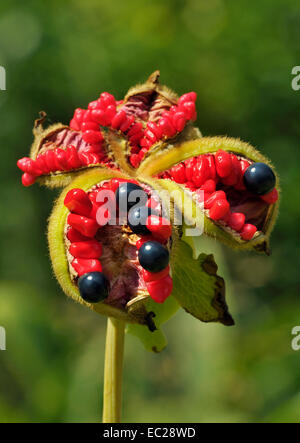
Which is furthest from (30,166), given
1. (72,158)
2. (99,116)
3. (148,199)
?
(148,199)

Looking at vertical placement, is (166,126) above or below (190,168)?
above

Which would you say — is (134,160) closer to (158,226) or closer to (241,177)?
(241,177)

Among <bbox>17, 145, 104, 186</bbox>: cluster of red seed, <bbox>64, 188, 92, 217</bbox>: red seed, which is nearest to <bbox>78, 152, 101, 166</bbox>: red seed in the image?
<bbox>17, 145, 104, 186</bbox>: cluster of red seed

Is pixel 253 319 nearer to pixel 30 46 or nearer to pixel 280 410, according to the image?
pixel 280 410

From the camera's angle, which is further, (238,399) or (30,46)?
(30,46)

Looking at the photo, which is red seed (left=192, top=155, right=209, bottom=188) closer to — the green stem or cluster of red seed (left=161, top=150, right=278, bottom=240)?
cluster of red seed (left=161, top=150, right=278, bottom=240)

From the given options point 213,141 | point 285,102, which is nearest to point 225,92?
point 285,102
